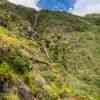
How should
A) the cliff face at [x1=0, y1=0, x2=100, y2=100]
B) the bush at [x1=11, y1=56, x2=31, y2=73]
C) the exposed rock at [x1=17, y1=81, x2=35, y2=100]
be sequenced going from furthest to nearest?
the bush at [x1=11, y1=56, x2=31, y2=73]
the cliff face at [x1=0, y1=0, x2=100, y2=100]
the exposed rock at [x1=17, y1=81, x2=35, y2=100]

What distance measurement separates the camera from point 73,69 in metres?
68.2

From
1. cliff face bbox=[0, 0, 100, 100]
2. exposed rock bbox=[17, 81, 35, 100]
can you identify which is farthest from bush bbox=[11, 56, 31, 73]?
exposed rock bbox=[17, 81, 35, 100]

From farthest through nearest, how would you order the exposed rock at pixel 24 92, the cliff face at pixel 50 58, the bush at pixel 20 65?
1. the bush at pixel 20 65
2. the cliff face at pixel 50 58
3. the exposed rock at pixel 24 92

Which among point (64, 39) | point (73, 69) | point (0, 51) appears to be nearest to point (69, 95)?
point (0, 51)

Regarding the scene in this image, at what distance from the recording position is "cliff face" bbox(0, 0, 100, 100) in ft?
108

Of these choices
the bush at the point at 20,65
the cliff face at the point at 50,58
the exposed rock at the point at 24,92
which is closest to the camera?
the exposed rock at the point at 24,92

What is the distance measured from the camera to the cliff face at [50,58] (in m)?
32.9

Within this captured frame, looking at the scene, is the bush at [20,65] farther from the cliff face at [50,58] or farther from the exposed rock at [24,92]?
the exposed rock at [24,92]

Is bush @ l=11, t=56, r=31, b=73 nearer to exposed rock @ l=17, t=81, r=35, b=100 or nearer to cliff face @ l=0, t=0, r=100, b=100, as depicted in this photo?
cliff face @ l=0, t=0, r=100, b=100

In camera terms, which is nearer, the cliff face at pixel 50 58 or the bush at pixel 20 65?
the cliff face at pixel 50 58

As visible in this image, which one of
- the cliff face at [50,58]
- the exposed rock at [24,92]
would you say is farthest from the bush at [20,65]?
the exposed rock at [24,92]

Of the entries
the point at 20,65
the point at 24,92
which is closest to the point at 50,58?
the point at 20,65

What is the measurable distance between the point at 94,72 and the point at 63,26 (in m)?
50.9

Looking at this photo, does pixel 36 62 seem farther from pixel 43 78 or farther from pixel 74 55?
pixel 74 55
